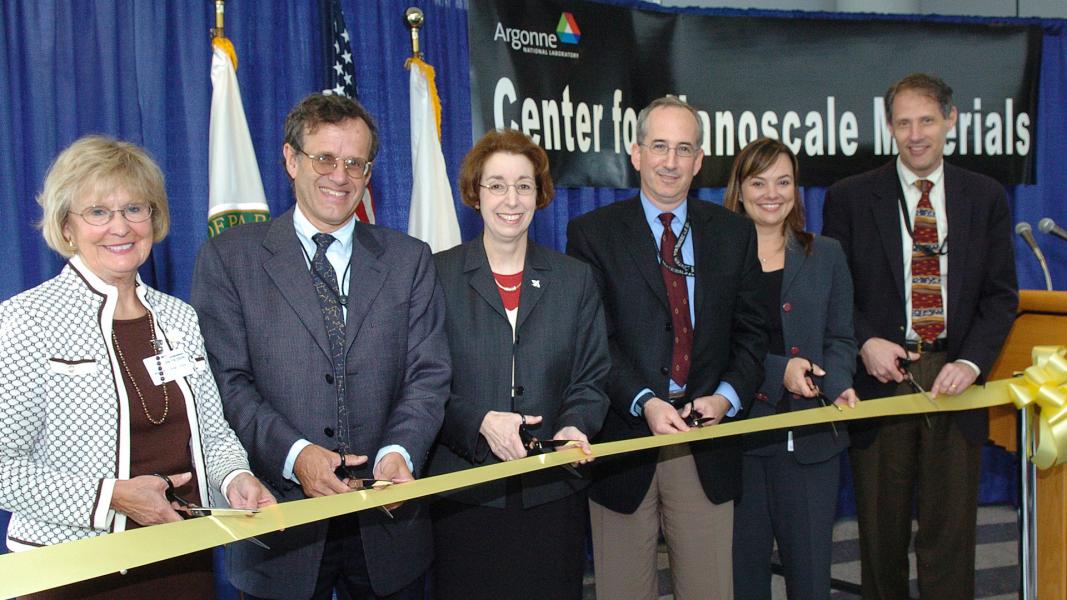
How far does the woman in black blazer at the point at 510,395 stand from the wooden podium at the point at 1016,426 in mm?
1838

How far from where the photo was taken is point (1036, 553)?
3322mm

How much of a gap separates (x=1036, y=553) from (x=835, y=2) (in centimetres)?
492

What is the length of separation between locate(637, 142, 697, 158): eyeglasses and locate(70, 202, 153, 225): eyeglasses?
1588 millimetres

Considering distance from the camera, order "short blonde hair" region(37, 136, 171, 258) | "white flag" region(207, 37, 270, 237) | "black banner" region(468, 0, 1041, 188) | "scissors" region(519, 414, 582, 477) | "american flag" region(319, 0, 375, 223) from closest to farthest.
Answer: "short blonde hair" region(37, 136, 171, 258)
"scissors" region(519, 414, 582, 477)
"white flag" region(207, 37, 270, 237)
"american flag" region(319, 0, 375, 223)
"black banner" region(468, 0, 1041, 188)

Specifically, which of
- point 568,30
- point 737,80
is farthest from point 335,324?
point 737,80

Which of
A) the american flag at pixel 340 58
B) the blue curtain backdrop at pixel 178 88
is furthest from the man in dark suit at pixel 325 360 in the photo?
the blue curtain backdrop at pixel 178 88

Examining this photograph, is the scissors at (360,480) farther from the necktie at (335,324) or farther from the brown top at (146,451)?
the brown top at (146,451)

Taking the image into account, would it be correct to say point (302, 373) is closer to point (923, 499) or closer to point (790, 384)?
point (790, 384)

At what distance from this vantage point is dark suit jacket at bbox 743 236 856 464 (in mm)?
3168

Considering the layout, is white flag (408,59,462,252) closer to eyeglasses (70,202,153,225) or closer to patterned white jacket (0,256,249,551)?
eyeglasses (70,202,153,225)

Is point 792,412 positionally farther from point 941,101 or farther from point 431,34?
point 431,34

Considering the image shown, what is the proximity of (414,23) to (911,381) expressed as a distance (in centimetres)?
265

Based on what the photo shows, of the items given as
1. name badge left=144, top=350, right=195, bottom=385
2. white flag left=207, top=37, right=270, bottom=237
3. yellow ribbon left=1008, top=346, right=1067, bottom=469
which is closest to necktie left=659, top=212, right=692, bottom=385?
yellow ribbon left=1008, top=346, right=1067, bottom=469

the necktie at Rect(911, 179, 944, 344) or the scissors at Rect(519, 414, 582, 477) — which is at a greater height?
the necktie at Rect(911, 179, 944, 344)
